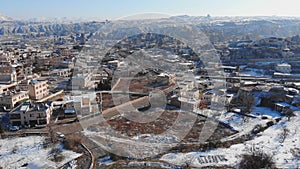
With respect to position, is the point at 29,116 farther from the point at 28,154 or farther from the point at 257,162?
the point at 257,162

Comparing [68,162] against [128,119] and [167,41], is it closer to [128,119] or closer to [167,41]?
[128,119]

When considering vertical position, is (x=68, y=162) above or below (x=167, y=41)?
below

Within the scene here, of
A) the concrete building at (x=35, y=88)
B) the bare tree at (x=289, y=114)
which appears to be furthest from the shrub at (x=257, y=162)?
the concrete building at (x=35, y=88)

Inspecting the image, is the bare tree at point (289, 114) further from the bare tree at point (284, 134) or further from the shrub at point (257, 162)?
the shrub at point (257, 162)

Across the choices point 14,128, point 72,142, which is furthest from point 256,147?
point 14,128

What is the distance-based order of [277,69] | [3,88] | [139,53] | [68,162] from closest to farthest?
[68,162]
[3,88]
[277,69]
[139,53]

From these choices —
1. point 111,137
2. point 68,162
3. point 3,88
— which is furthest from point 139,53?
point 68,162
